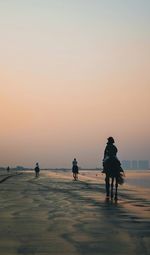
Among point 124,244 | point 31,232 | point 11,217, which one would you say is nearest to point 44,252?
point 124,244

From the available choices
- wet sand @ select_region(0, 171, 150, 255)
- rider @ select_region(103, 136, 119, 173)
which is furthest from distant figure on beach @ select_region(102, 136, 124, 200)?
wet sand @ select_region(0, 171, 150, 255)

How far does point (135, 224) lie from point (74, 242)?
2.91 meters

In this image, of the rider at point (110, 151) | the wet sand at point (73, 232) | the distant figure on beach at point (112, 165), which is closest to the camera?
the wet sand at point (73, 232)

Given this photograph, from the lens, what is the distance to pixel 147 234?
8.95 meters

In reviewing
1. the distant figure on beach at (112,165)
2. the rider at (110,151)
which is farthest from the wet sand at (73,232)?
the rider at (110,151)

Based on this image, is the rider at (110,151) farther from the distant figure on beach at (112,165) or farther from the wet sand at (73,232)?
the wet sand at (73,232)

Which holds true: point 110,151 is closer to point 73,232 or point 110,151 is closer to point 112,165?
point 112,165

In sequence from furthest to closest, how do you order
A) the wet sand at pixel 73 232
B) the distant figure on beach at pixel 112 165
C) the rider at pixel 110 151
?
the rider at pixel 110 151
the distant figure on beach at pixel 112 165
the wet sand at pixel 73 232

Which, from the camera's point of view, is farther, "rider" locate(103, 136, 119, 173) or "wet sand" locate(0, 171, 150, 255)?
"rider" locate(103, 136, 119, 173)

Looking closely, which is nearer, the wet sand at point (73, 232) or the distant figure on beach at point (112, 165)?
the wet sand at point (73, 232)

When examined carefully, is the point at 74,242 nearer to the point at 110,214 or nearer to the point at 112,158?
the point at 110,214

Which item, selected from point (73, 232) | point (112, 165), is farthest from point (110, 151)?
point (73, 232)

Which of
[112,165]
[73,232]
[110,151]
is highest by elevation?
[110,151]

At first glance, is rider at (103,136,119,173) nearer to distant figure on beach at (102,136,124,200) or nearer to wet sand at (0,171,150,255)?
distant figure on beach at (102,136,124,200)
